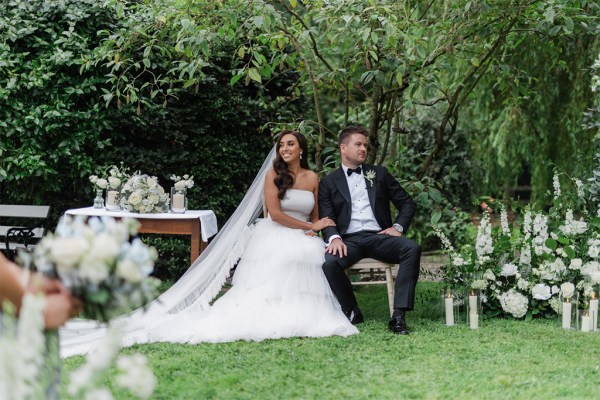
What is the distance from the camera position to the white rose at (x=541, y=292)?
5379 millimetres

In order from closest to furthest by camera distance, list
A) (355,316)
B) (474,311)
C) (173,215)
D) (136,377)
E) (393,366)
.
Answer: (136,377)
(393,366)
(474,311)
(355,316)
(173,215)

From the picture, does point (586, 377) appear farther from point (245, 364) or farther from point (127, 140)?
point (127, 140)

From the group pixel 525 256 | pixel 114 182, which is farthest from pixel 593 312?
pixel 114 182

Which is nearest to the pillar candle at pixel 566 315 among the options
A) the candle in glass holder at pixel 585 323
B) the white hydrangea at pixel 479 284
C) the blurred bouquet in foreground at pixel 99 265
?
the candle in glass holder at pixel 585 323

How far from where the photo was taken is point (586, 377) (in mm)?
3852

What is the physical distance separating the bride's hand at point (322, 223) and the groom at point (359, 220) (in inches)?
1.4

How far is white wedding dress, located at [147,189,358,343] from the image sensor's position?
4.80m

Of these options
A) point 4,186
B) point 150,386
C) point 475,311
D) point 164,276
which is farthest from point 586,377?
point 4,186

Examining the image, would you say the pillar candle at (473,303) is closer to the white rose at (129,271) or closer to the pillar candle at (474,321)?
the pillar candle at (474,321)

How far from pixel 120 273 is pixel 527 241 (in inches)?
160

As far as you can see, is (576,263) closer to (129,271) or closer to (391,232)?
(391,232)

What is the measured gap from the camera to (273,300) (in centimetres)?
507

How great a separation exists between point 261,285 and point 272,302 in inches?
6.1

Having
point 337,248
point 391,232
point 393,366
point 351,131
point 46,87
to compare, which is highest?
point 46,87
